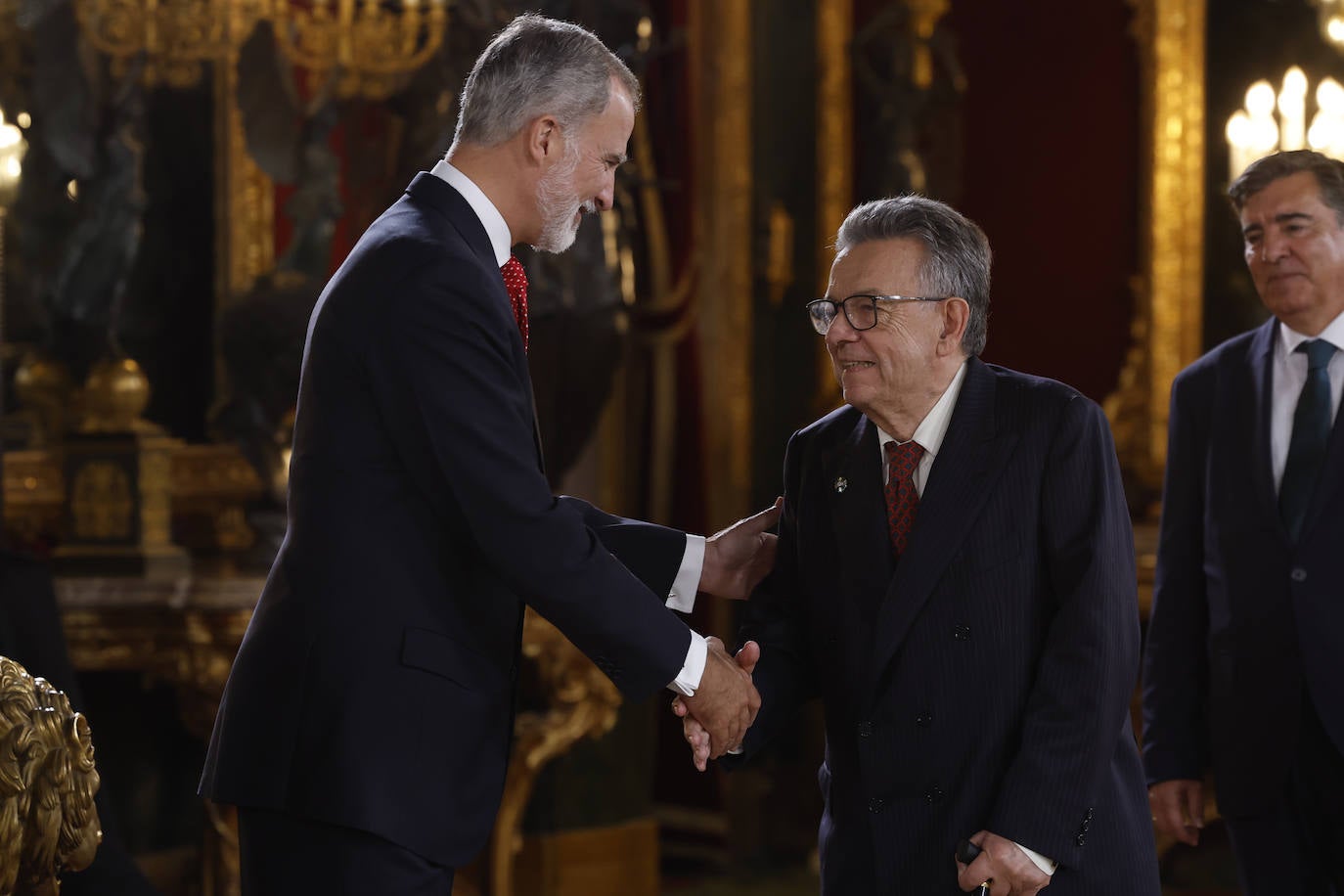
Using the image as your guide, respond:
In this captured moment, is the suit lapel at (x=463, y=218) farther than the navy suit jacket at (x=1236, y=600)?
No

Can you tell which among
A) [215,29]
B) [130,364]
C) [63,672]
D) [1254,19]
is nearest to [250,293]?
[130,364]

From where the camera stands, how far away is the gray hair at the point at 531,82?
96.0 inches

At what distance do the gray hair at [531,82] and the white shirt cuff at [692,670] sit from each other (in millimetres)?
781

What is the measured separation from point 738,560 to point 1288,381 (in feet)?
3.57

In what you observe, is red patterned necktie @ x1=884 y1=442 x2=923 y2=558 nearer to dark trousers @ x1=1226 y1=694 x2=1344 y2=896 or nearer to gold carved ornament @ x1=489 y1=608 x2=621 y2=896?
dark trousers @ x1=1226 y1=694 x2=1344 y2=896

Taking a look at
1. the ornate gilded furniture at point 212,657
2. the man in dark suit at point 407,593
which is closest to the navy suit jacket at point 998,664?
the man in dark suit at point 407,593

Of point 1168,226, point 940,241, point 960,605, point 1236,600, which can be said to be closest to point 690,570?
point 960,605

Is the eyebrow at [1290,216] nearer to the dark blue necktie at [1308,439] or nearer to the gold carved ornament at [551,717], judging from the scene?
the dark blue necktie at [1308,439]

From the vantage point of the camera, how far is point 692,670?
245 cm

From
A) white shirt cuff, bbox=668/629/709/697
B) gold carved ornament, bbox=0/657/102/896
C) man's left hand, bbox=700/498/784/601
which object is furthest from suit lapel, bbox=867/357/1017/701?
gold carved ornament, bbox=0/657/102/896

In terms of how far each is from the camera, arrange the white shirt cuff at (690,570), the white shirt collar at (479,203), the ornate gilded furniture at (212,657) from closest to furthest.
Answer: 1. the white shirt collar at (479,203)
2. the white shirt cuff at (690,570)
3. the ornate gilded furniture at (212,657)

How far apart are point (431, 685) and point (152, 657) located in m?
2.52

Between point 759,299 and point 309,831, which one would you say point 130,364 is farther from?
point 309,831

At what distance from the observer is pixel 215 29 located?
208 inches
